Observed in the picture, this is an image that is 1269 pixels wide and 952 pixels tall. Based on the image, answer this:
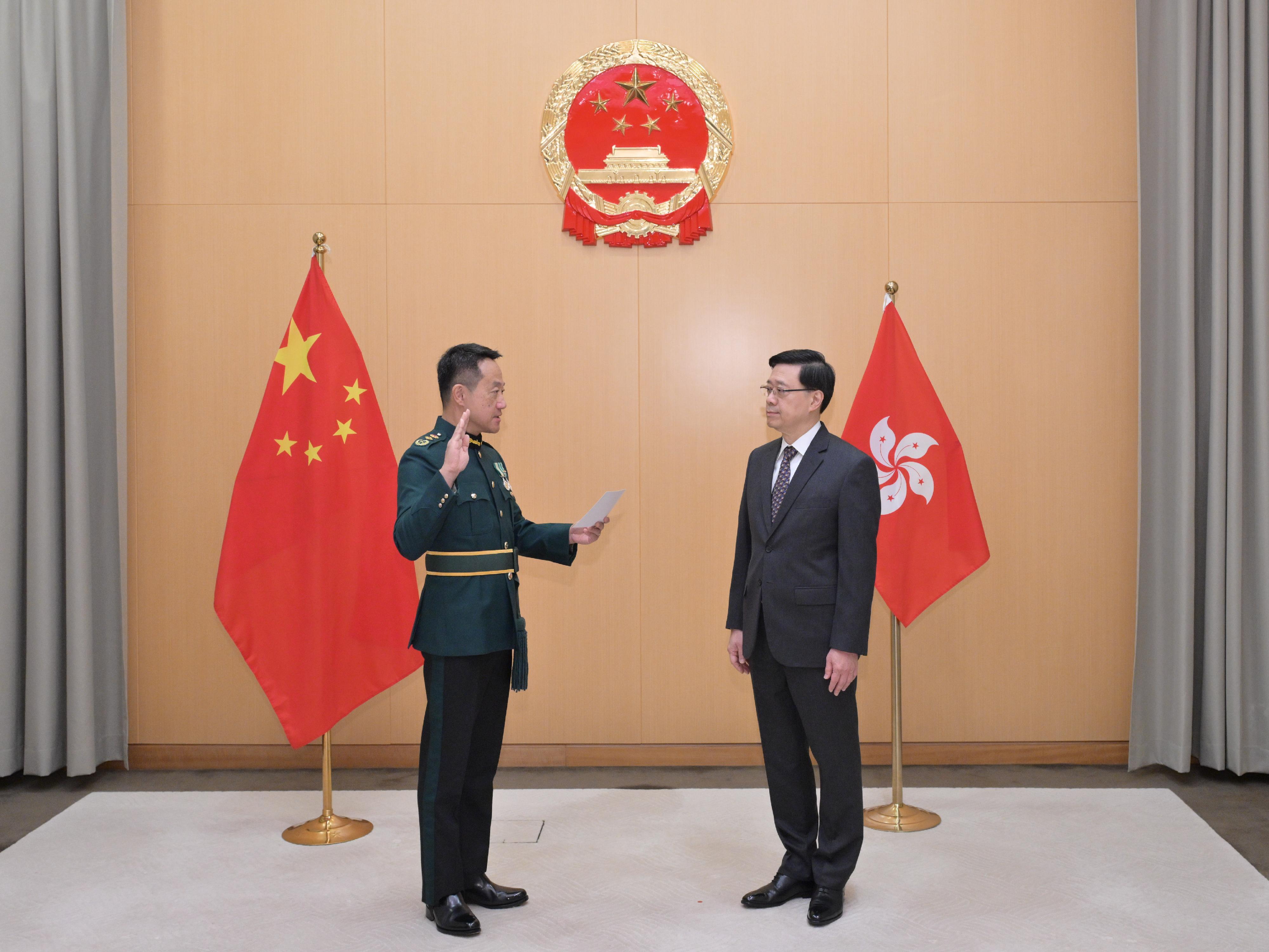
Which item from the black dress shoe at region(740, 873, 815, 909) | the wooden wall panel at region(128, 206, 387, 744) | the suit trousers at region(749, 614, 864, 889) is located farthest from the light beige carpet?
the wooden wall panel at region(128, 206, 387, 744)

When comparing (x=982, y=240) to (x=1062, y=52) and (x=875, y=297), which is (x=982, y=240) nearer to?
(x=875, y=297)

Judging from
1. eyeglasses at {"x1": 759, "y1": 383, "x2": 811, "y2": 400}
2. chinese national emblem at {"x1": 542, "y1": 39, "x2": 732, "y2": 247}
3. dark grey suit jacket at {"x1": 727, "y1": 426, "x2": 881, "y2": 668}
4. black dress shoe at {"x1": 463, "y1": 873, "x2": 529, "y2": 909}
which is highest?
chinese national emblem at {"x1": 542, "y1": 39, "x2": 732, "y2": 247}

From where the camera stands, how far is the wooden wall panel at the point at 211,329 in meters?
4.02

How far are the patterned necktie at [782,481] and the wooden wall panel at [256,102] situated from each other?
2283mm

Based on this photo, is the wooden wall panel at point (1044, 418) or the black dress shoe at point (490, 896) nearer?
the black dress shoe at point (490, 896)

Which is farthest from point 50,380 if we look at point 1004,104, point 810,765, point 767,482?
point 1004,104

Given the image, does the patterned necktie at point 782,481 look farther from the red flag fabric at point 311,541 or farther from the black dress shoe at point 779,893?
the red flag fabric at point 311,541

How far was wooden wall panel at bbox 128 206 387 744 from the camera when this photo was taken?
158 inches

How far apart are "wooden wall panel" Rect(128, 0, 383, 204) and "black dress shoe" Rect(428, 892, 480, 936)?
2817 mm

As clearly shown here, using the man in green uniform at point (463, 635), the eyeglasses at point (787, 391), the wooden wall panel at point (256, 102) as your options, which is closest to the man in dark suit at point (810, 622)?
the eyeglasses at point (787, 391)

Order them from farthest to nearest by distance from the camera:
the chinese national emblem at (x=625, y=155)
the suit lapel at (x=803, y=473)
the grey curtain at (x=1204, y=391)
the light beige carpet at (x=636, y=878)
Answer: the chinese national emblem at (x=625, y=155)
the grey curtain at (x=1204, y=391)
the suit lapel at (x=803, y=473)
the light beige carpet at (x=636, y=878)

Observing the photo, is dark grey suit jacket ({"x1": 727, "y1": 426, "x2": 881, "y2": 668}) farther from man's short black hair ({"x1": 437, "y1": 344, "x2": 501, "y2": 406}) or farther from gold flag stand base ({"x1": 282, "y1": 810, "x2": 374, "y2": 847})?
gold flag stand base ({"x1": 282, "y1": 810, "x2": 374, "y2": 847})

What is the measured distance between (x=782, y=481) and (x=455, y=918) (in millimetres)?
1483

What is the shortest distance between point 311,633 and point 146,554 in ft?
3.97
